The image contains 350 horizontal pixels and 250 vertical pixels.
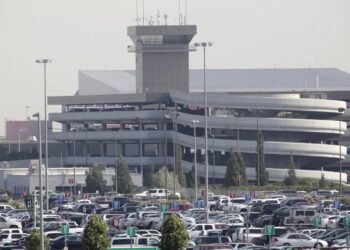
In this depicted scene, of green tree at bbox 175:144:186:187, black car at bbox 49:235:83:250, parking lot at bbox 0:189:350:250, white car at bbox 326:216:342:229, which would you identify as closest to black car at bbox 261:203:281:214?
parking lot at bbox 0:189:350:250

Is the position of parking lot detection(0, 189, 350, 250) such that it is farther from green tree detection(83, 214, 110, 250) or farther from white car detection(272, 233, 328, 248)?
green tree detection(83, 214, 110, 250)

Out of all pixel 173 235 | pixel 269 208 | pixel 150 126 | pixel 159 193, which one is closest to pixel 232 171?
pixel 159 193

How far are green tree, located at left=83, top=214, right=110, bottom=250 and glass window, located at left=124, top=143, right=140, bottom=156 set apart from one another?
108m

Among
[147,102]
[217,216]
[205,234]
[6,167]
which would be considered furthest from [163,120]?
[205,234]

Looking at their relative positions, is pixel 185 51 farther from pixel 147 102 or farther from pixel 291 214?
pixel 291 214

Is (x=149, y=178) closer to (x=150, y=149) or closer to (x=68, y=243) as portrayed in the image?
(x=150, y=149)

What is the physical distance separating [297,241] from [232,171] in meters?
65.1

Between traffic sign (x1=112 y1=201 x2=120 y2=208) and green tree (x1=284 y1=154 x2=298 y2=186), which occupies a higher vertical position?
traffic sign (x1=112 y1=201 x2=120 y2=208)

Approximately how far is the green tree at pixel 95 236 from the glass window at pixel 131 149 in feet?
356

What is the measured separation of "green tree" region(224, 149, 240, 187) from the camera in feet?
451

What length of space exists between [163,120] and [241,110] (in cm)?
1853

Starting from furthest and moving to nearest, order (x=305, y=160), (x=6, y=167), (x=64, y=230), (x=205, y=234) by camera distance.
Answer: (x=6, y=167) < (x=305, y=160) < (x=205, y=234) < (x=64, y=230)

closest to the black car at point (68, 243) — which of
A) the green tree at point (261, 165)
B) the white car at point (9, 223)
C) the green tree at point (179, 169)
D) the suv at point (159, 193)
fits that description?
the white car at point (9, 223)

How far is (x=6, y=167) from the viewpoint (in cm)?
16925
